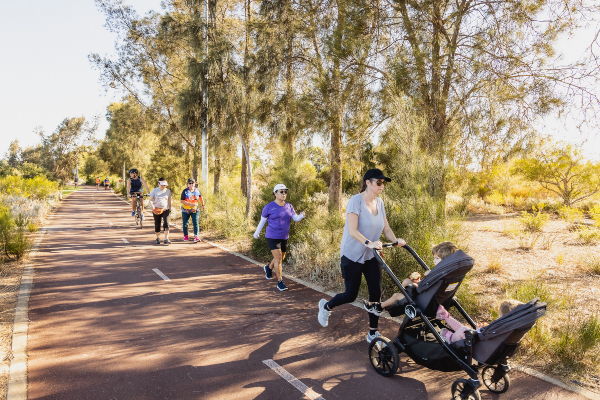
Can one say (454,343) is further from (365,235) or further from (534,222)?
(534,222)

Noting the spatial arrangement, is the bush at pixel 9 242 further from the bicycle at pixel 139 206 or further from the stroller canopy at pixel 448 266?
the stroller canopy at pixel 448 266

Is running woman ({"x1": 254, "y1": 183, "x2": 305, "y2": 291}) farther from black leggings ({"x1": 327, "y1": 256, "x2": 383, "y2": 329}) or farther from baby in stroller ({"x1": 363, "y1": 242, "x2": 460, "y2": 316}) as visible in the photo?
baby in stroller ({"x1": 363, "y1": 242, "x2": 460, "y2": 316})

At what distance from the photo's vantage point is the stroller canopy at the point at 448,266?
3510 mm

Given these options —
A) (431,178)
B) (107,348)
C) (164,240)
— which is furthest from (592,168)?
(107,348)

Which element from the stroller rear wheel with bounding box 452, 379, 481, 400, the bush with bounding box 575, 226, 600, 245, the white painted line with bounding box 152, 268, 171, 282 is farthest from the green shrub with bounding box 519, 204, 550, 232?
the white painted line with bounding box 152, 268, 171, 282

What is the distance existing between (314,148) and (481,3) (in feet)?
19.5

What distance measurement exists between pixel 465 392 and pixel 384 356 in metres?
0.88

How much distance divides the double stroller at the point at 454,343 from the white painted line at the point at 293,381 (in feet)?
2.62

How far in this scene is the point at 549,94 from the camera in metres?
7.89

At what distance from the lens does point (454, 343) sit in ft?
11.6

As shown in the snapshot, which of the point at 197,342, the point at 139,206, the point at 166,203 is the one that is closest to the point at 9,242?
the point at 166,203

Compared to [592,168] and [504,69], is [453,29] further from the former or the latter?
[592,168]

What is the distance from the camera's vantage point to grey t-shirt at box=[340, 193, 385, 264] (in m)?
4.40

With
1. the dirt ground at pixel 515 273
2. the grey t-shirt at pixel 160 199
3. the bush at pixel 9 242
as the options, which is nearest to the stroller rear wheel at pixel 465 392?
the dirt ground at pixel 515 273
